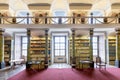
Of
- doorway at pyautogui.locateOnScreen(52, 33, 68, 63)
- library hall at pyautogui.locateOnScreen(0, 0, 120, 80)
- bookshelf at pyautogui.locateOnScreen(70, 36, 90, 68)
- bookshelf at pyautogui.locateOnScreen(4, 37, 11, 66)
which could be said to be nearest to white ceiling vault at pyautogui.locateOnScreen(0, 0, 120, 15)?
library hall at pyautogui.locateOnScreen(0, 0, 120, 80)

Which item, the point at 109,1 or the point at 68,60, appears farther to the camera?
the point at 68,60

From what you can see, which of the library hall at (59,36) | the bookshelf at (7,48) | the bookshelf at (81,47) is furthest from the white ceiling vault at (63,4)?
the bookshelf at (81,47)

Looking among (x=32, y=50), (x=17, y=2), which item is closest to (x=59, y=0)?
(x=17, y=2)

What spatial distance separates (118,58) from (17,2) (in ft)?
25.4

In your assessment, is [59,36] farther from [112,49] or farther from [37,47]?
[112,49]

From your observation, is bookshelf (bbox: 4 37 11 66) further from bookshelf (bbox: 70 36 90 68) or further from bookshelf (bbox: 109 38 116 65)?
bookshelf (bbox: 109 38 116 65)

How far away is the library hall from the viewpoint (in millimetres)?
11609

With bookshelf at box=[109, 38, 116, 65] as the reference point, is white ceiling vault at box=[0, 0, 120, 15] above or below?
above

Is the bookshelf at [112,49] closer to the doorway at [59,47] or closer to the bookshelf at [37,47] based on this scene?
the doorway at [59,47]

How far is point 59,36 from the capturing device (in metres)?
15.7

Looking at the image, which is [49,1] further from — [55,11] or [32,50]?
[32,50]

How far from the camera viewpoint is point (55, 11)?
47.3ft

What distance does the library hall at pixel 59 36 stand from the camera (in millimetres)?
11609

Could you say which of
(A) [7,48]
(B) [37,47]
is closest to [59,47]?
(B) [37,47]
